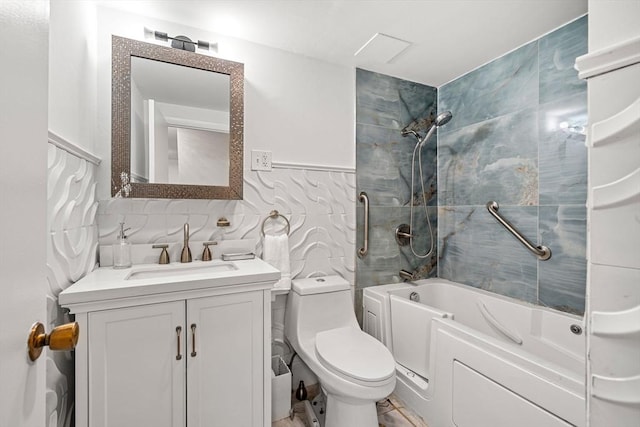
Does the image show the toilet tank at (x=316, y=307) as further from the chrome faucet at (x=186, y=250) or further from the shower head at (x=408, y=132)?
the shower head at (x=408, y=132)

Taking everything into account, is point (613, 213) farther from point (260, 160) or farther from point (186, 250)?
point (186, 250)

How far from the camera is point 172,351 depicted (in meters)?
1.18

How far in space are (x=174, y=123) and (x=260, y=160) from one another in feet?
1.69

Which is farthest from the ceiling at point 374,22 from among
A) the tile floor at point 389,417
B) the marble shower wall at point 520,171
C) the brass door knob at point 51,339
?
the tile floor at point 389,417

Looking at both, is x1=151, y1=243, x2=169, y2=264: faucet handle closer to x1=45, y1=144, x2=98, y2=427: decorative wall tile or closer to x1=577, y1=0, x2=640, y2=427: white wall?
x1=45, y1=144, x2=98, y2=427: decorative wall tile

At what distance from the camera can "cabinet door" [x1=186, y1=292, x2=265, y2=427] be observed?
4.00 ft

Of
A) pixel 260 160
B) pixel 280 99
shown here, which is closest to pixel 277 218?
pixel 260 160

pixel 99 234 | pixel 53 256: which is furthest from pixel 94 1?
pixel 53 256

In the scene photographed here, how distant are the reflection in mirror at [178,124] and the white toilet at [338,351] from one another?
905 mm

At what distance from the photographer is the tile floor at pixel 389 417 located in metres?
1.60

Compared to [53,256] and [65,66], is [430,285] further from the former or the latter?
[65,66]

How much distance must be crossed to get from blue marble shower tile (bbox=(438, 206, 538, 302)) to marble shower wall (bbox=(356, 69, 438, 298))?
0.57 feet

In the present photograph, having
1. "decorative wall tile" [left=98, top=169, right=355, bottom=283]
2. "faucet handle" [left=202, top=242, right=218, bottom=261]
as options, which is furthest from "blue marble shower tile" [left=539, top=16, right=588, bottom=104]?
"faucet handle" [left=202, top=242, right=218, bottom=261]

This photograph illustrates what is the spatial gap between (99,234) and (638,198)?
6.85 feet
